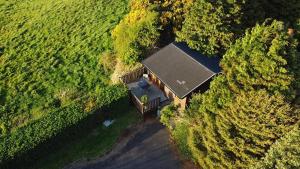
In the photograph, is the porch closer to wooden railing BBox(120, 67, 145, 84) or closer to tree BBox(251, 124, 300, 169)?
wooden railing BBox(120, 67, 145, 84)

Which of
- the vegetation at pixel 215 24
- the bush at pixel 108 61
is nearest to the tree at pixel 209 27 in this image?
the vegetation at pixel 215 24

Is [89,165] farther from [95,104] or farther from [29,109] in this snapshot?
[29,109]

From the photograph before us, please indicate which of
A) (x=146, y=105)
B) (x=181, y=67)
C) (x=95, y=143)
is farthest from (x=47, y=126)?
(x=181, y=67)

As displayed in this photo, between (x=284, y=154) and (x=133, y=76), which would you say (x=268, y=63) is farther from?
(x=133, y=76)

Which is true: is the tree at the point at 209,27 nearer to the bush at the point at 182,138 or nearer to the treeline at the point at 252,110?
the treeline at the point at 252,110

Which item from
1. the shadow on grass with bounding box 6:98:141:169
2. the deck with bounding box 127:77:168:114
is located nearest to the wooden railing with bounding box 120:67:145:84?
the deck with bounding box 127:77:168:114
